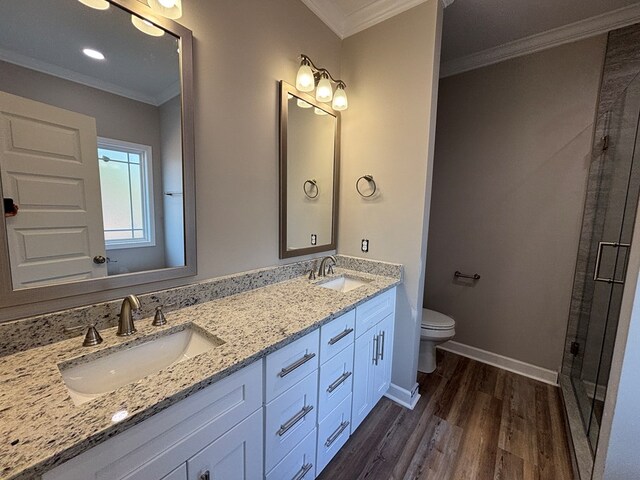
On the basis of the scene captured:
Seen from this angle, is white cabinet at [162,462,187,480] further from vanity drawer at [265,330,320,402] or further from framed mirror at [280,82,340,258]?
framed mirror at [280,82,340,258]

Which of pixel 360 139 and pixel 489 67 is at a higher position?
pixel 489 67

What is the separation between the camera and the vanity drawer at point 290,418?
0.97 metres

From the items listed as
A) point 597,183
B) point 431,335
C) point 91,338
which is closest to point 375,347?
point 431,335

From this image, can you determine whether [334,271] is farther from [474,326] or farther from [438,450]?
[474,326]

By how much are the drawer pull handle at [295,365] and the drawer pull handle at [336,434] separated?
52cm

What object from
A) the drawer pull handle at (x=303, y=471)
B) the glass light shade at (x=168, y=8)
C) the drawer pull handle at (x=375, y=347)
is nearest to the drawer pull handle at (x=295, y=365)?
the drawer pull handle at (x=303, y=471)

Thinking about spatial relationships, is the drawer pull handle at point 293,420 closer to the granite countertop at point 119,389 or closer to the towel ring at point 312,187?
the granite countertop at point 119,389

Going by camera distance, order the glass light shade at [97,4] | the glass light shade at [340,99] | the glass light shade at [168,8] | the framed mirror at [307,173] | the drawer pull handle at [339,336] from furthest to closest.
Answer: the glass light shade at [340,99]
the framed mirror at [307,173]
the drawer pull handle at [339,336]
the glass light shade at [168,8]
the glass light shade at [97,4]

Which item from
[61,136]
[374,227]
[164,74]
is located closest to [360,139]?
[374,227]

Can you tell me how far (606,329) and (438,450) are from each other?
1213 millimetres

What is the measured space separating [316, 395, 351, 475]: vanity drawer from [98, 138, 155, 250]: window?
1.15m

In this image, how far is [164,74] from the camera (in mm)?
1106

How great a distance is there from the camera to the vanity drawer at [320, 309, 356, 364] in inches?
46.5

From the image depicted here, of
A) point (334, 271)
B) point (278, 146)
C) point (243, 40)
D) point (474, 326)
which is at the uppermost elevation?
point (243, 40)
